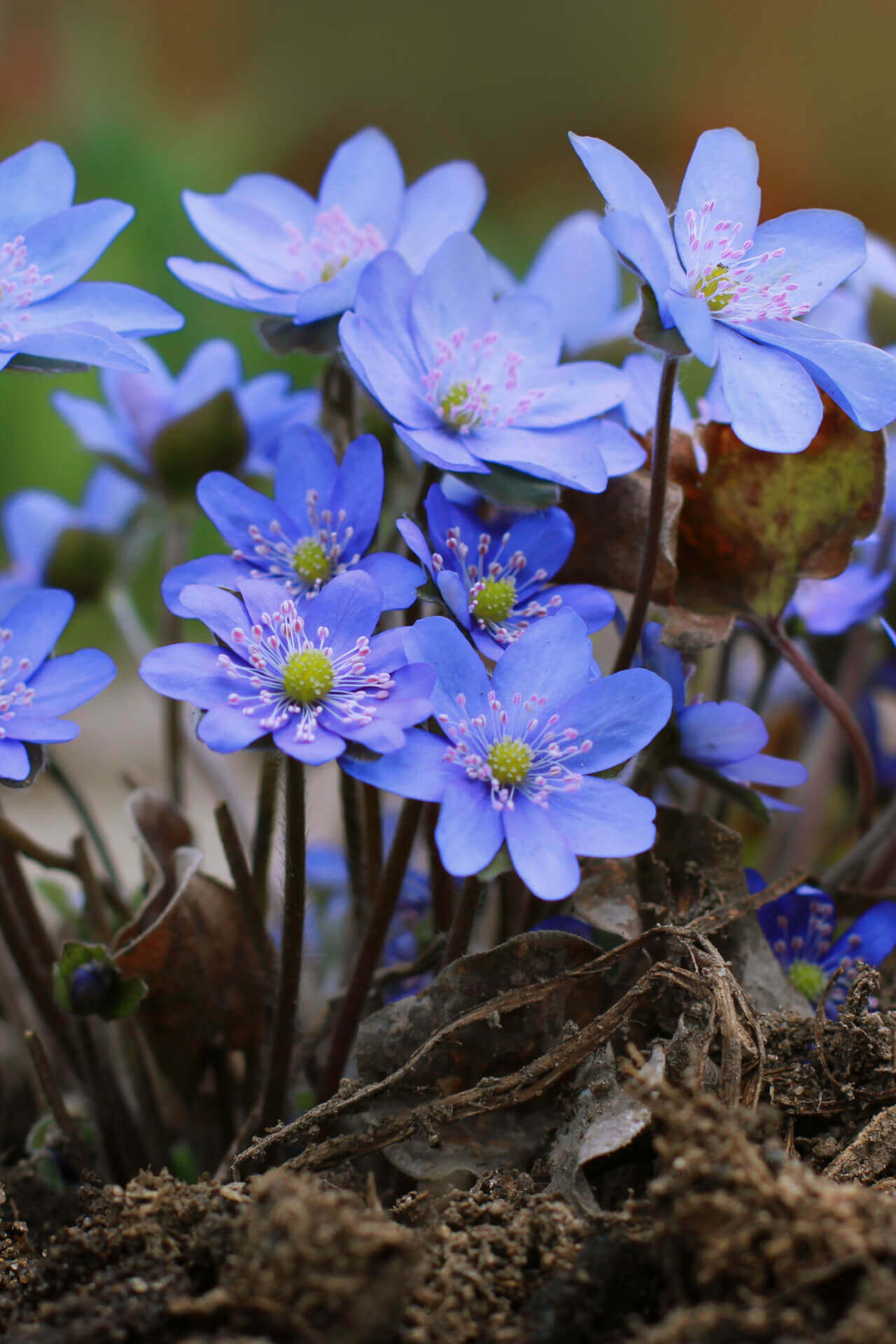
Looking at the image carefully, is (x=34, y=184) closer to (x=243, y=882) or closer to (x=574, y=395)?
(x=574, y=395)

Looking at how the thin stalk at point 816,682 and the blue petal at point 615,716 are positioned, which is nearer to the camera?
the blue petal at point 615,716

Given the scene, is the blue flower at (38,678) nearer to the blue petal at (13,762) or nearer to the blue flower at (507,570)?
the blue petal at (13,762)

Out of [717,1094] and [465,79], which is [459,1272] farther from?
[465,79]

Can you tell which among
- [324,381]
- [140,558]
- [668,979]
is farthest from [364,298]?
[140,558]

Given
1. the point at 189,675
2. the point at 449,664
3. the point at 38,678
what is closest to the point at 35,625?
the point at 38,678

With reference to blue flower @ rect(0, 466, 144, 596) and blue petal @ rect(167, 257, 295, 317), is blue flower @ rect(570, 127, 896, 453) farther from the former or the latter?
blue flower @ rect(0, 466, 144, 596)

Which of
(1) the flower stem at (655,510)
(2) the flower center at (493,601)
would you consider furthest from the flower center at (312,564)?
(1) the flower stem at (655,510)

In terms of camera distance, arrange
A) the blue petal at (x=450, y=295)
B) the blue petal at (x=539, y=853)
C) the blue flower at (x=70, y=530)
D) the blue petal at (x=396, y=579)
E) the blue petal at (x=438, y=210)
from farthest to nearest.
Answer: the blue flower at (x=70, y=530)
the blue petal at (x=438, y=210)
the blue petal at (x=450, y=295)
the blue petal at (x=396, y=579)
the blue petal at (x=539, y=853)

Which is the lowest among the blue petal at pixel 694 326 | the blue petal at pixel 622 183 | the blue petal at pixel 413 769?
the blue petal at pixel 413 769
